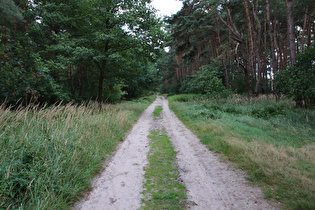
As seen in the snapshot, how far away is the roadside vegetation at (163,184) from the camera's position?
2.68 m

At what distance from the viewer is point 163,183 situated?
3.32 meters

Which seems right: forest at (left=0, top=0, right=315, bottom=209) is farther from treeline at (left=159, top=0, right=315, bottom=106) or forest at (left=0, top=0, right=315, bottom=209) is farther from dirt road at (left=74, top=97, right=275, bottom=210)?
dirt road at (left=74, top=97, right=275, bottom=210)

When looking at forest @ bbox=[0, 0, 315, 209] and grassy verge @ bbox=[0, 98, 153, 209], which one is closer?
grassy verge @ bbox=[0, 98, 153, 209]

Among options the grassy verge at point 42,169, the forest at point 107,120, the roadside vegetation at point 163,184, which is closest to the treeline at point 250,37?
the forest at point 107,120

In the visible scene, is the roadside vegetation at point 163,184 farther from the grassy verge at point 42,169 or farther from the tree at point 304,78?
the tree at point 304,78

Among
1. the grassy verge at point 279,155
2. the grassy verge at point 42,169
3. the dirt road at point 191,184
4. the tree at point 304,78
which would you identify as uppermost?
the tree at point 304,78

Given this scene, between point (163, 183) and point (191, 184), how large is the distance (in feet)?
1.94

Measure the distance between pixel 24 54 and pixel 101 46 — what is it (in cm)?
699

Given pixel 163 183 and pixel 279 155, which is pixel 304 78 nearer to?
pixel 279 155

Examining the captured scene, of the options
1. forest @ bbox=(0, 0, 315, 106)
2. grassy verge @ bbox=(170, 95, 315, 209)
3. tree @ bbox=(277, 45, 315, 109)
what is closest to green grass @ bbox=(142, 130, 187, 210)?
grassy verge @ bbox=(170, 95, 315, 209)

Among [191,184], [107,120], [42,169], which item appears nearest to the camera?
[42,169]

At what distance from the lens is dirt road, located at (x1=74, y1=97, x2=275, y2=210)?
2665 mm

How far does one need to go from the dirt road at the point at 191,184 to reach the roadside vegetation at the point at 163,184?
14cm

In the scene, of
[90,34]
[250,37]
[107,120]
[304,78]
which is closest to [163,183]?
[107,120]
